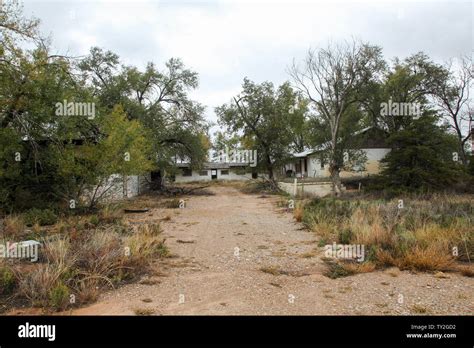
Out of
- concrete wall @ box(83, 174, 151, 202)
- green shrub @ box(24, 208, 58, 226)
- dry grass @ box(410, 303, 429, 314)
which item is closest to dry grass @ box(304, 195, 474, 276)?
dry grass @ box(410, 303, 429, 314)

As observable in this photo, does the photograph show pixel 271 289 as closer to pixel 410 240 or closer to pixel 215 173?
pixel 410 240

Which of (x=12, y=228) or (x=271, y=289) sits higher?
(x=12, y=228)

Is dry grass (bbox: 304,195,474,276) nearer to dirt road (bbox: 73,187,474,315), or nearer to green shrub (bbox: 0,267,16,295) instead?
dirt road (bbox: 73,187,474,315)

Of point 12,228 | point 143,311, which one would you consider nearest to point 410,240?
point 143,311

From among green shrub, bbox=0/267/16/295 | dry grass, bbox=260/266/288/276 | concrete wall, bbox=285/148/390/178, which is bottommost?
dry grass, bbox=260/266/288/276

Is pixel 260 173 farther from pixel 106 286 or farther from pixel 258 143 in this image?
pixel 106 286

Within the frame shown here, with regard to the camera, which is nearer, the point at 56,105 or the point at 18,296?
the point at 18,296

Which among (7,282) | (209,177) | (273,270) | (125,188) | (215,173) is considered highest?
(215,173)

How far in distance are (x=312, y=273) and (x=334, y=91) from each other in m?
24.3

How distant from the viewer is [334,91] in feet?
90.4

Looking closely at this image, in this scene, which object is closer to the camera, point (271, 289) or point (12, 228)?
point (271, 289)

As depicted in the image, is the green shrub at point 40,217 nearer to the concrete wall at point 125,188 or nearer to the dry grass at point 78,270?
the concrete wall at point 125,188

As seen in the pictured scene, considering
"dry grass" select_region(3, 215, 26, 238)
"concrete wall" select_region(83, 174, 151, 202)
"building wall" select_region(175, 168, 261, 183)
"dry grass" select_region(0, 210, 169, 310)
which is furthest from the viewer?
"building wall" select_region(175, 168, 261, 183)
